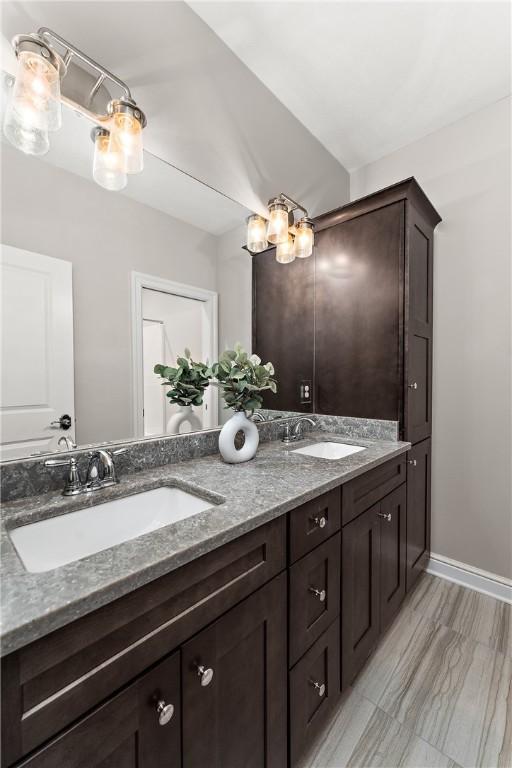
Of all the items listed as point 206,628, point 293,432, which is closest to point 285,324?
point 293,432

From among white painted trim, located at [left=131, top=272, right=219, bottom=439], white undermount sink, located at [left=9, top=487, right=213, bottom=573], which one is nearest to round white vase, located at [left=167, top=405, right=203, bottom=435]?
white painted trim, located at [left=131, top=272, right=219, bottom=439]

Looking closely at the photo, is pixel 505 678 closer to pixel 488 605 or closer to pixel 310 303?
pixel 488 605

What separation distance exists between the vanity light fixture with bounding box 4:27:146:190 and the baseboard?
2.58 meters

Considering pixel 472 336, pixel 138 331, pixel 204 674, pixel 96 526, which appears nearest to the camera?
pixel 204 674

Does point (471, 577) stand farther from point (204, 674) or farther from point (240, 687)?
point (204, 674)

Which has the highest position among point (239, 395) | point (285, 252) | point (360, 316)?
point (285, 252)

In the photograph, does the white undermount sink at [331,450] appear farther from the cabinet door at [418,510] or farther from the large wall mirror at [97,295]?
the large wall mirror at [97,295]

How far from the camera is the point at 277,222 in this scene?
1759 millimetres

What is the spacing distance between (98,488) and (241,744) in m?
0.73

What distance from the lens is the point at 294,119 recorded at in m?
1.98

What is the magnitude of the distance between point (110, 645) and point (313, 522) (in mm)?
636

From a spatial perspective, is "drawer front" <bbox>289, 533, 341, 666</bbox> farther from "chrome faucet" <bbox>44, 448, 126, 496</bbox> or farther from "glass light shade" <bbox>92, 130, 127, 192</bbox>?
"glass light shade" <bbox>92, 130, 127, 192</bbox>

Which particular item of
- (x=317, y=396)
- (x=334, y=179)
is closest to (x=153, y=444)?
(x=317, y=396)

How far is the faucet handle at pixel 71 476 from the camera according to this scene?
94 cm
